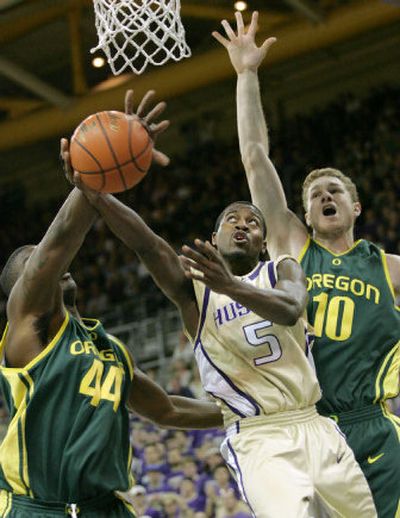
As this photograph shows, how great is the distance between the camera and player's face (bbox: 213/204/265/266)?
4617 millimetres

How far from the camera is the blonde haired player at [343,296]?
4.82 metres

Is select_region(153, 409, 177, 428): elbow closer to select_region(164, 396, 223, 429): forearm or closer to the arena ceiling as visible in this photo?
select_region(164, 396, 223, 429): forearm

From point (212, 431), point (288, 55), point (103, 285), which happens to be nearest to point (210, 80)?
point (288, 55)

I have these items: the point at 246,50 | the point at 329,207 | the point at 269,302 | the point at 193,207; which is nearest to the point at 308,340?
the point at 269,302

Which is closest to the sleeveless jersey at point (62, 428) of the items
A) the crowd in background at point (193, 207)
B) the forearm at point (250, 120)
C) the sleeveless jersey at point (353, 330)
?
the sleeveless jersey at point (353, 330)

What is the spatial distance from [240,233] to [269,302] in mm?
614

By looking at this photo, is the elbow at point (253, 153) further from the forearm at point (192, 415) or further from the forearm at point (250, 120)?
the forearm at point (192, 415)

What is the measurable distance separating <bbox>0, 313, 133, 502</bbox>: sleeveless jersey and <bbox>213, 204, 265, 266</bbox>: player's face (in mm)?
858

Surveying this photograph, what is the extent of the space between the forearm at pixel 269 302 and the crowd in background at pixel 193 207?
6.33 meters

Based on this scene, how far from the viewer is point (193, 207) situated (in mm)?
18375

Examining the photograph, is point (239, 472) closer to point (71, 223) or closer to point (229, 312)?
point (229, 312)

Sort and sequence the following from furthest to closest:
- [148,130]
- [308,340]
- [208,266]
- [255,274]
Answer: [308,340]
[255,274]
[148,130]
[208,266]

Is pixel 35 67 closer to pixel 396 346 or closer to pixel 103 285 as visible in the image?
pixel 103 285

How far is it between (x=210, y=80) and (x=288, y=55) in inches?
59.0
